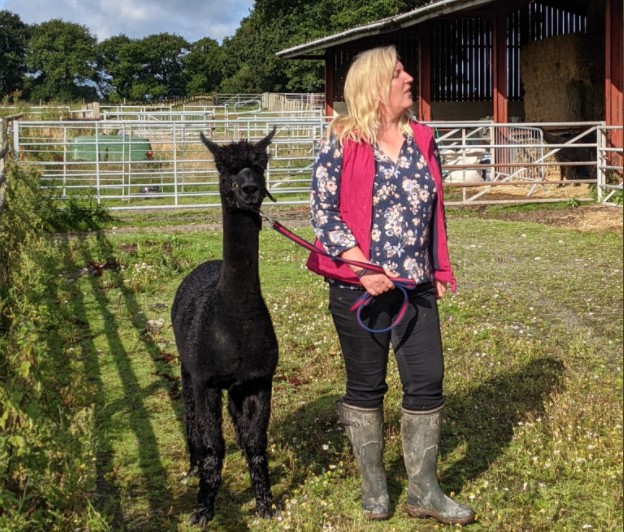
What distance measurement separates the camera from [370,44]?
27.5m

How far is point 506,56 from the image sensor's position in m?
21.1

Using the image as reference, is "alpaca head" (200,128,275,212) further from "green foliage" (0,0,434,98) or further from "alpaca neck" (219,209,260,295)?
"green foliage" (0,0,434,98)

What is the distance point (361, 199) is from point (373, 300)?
0.46 m

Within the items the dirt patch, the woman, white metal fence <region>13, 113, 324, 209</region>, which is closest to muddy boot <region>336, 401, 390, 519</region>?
the woman

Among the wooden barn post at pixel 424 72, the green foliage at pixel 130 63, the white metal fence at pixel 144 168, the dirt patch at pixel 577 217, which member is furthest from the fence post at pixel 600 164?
the green foliage at pixel 130 63

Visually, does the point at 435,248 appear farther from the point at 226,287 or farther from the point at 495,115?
the point at 495,115

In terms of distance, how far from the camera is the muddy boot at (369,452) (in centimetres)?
423

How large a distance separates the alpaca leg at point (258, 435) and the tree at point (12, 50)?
109234 mm

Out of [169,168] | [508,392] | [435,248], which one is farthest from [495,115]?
[435,248]

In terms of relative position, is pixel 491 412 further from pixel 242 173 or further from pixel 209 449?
pixel 242 173

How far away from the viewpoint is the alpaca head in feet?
13.3

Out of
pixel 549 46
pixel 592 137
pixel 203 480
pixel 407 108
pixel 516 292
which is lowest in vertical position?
pixel 203 480

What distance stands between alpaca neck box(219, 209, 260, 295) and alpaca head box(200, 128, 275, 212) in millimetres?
68

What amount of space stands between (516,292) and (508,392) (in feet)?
10.1
